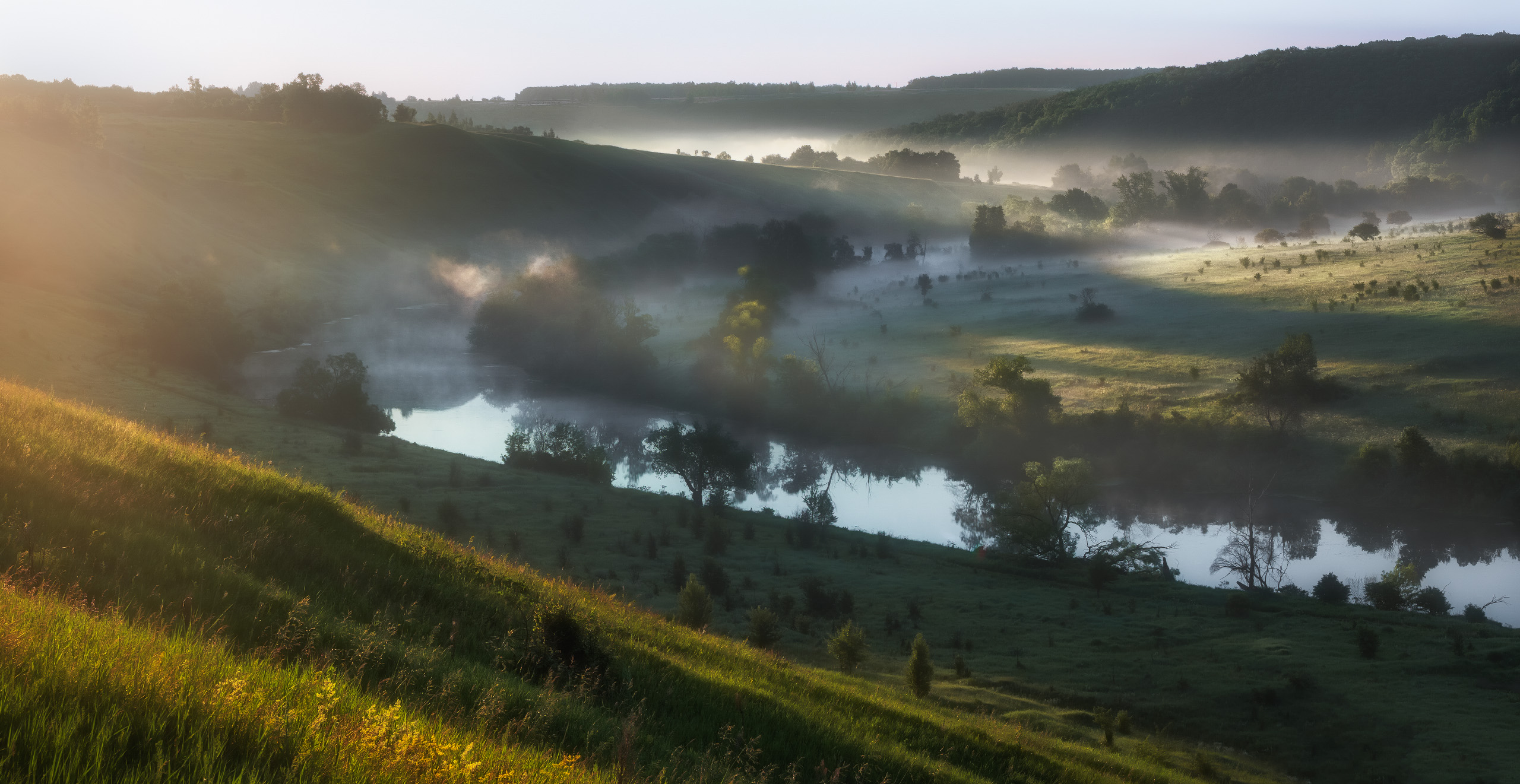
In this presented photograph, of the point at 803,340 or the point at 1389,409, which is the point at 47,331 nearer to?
the point at 803,340

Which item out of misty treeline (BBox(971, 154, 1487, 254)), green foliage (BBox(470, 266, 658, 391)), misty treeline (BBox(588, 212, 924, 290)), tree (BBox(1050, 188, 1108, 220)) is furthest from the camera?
tree (BBox(1050, 188, 1108, 220))

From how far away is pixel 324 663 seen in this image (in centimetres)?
606

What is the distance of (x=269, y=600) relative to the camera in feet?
23.5

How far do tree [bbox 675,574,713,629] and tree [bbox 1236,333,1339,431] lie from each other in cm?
4106

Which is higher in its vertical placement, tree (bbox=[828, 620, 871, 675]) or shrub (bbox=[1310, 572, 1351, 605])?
tree (bbox=[828, 620, 871, 675])

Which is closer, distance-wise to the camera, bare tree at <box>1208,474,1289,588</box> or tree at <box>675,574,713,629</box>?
tree at <box>675,574,713,629</box>

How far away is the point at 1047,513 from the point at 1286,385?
20.9 meters

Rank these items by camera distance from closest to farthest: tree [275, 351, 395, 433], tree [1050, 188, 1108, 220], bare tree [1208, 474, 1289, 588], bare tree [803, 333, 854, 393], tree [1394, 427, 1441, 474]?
bare tree [1208, 474, 1289, 588], tree [1394, 427, 1441, 474], tree [275, 351, 395, 433], bare tree [803, 333, 854, 393], tree [1050, 188, 1108, 220]

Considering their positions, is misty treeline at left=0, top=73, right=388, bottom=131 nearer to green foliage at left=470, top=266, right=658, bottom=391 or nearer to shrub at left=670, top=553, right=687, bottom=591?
green foliage at left=470, top=266, right=658, bottom=391

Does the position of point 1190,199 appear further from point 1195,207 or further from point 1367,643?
point 1367,643

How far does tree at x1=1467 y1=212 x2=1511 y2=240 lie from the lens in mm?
75000

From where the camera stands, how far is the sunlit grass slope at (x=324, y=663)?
366cm

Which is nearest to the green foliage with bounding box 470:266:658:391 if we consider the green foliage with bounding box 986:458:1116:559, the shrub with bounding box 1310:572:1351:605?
the green foliage with bounding box 986:458:1116:559

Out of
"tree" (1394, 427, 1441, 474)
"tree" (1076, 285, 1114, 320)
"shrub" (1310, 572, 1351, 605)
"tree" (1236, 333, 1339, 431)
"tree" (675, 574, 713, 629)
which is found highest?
"tree" (1076, 285, 1114, 320)
